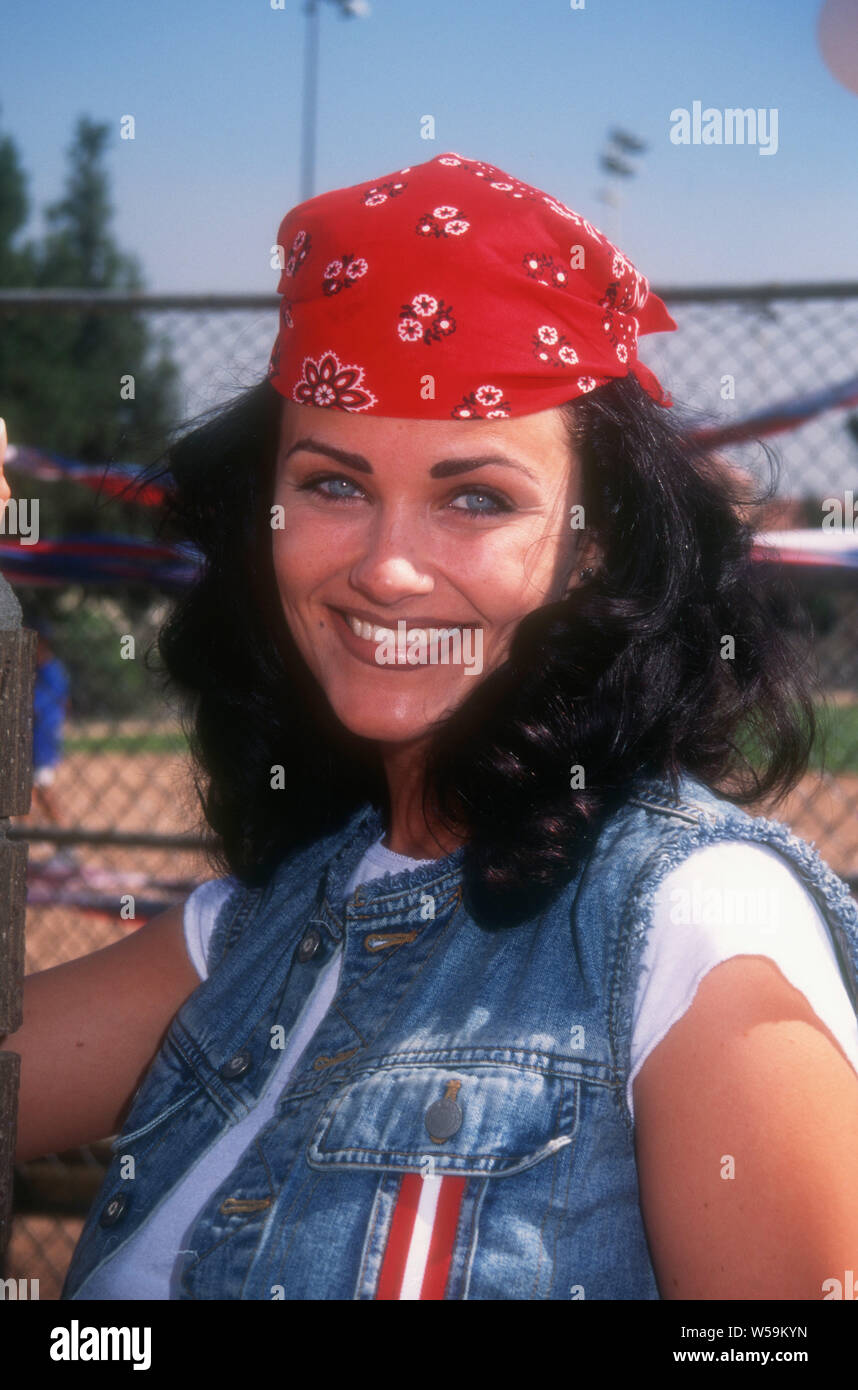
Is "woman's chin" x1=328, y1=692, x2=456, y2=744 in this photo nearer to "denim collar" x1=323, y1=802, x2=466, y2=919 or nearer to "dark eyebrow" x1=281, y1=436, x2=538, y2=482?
"denim collar" x1=323, y1=802, x2=466, y2=919

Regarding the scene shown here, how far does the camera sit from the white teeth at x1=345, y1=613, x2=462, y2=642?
1477mm

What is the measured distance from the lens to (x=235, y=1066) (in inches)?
60.4

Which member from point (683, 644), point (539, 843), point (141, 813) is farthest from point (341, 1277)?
point (141, 813)

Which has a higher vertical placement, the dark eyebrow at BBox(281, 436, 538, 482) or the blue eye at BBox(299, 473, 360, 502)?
the dark eyebrow at BBox(281, 436, 538, 482)

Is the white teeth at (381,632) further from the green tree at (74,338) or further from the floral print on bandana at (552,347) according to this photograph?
the green tree at (74,338)

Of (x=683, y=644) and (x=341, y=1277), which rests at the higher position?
(x=683, y=644)

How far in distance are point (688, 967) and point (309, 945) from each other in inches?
23.3

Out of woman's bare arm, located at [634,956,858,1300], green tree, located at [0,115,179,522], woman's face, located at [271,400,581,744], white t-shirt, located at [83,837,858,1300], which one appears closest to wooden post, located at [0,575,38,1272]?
white t-shirt, located at [83,837,858,1300]

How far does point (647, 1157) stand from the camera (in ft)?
3.79

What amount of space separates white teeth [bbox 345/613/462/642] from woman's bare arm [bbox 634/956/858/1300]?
1.71 ft

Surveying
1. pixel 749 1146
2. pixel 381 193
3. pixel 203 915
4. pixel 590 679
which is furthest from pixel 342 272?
pixel 749 1146

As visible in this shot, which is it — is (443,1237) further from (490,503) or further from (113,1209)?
(490,503)
